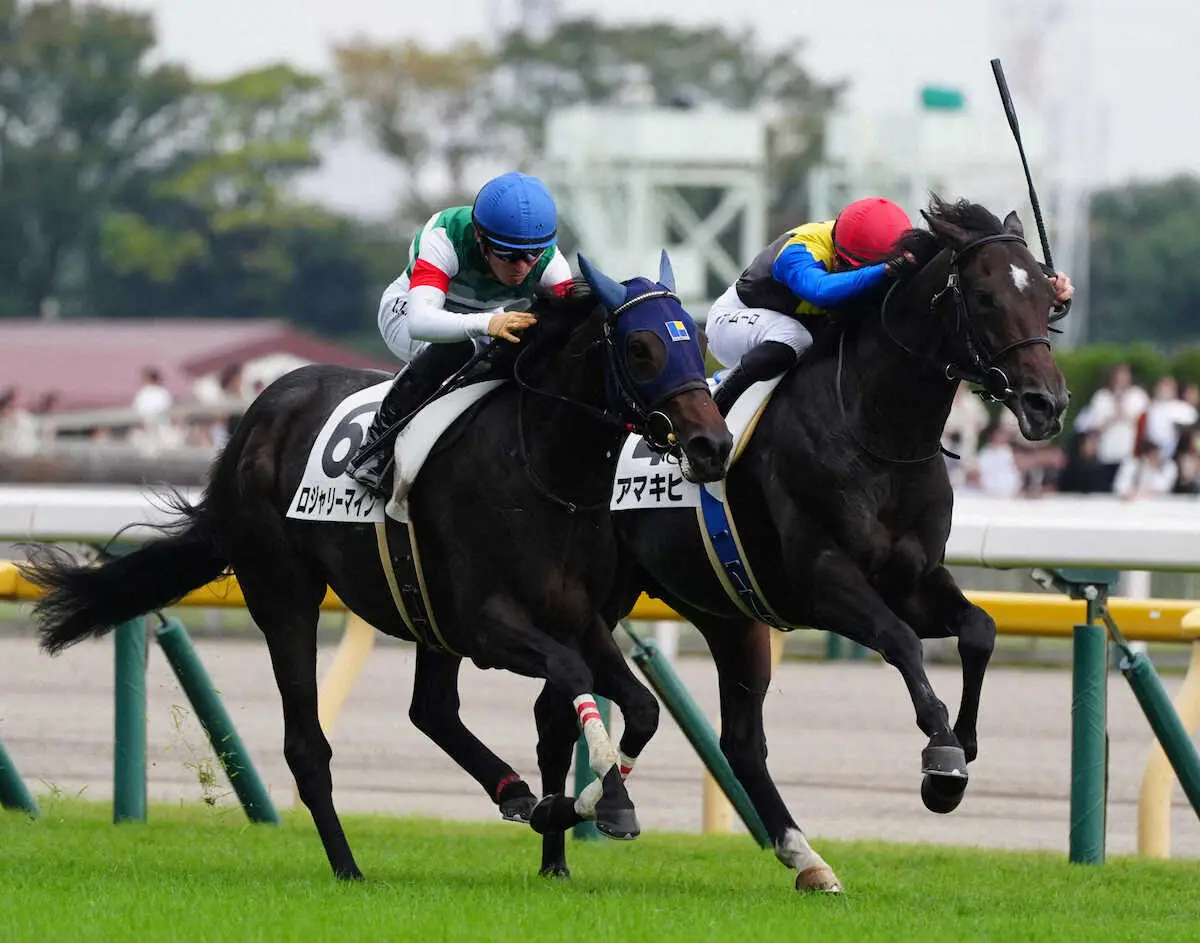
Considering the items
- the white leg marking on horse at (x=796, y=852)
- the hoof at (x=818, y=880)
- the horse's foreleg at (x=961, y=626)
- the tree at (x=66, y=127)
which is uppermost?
the horse's foreleg at (x=961, y=626)

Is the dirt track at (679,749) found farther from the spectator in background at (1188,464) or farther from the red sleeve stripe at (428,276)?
the spectator in background at (1188,464)

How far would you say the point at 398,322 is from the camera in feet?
22.6

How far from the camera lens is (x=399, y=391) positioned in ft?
22.2

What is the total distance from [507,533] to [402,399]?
70 cm

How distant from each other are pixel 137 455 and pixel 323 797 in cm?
1451

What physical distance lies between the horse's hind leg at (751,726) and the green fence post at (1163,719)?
116 centimetres

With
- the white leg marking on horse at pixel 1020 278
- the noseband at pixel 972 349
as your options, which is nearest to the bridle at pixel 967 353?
the noseband at pixel 972 349

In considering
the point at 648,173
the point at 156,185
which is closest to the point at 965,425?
the point at 648,173

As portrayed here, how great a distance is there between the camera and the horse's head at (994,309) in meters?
6.06

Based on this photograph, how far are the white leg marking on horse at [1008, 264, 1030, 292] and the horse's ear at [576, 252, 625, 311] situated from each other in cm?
108

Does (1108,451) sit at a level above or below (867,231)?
below

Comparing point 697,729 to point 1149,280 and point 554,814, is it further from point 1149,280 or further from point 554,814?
point 1149,280

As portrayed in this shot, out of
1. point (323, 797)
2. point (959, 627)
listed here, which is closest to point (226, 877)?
point (323, 797)

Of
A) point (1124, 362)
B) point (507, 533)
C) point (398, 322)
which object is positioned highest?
point (398, 322)
